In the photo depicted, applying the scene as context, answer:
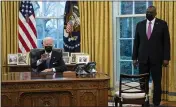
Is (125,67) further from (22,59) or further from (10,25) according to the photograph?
(10,25)

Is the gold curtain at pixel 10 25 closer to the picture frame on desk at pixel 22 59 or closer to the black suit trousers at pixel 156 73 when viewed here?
the picture frame on desk at pixel 22 59

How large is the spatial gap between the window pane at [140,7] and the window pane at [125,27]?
0.25m

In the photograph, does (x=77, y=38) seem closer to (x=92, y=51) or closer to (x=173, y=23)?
(x=92, y=51)

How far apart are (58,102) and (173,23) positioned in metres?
3.07

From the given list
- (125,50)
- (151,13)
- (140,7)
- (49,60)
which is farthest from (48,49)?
(140,7)

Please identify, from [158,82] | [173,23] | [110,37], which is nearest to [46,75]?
[158,82]

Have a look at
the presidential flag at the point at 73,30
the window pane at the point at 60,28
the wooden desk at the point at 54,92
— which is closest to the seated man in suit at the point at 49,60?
the wooden desk at the point at 54,92

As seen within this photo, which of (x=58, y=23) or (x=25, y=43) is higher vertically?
(x=58, y=23)

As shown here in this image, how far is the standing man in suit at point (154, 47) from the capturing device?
5.11m

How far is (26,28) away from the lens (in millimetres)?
6453

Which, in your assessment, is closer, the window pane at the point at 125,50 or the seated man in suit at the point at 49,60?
the seated man in suit at the point at 49,60

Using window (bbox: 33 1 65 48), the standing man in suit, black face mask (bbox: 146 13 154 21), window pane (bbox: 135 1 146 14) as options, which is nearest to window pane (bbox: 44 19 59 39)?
window (bbox: 33 1 65 48)

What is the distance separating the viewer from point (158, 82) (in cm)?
520

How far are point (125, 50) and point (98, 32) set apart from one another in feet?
2.46
